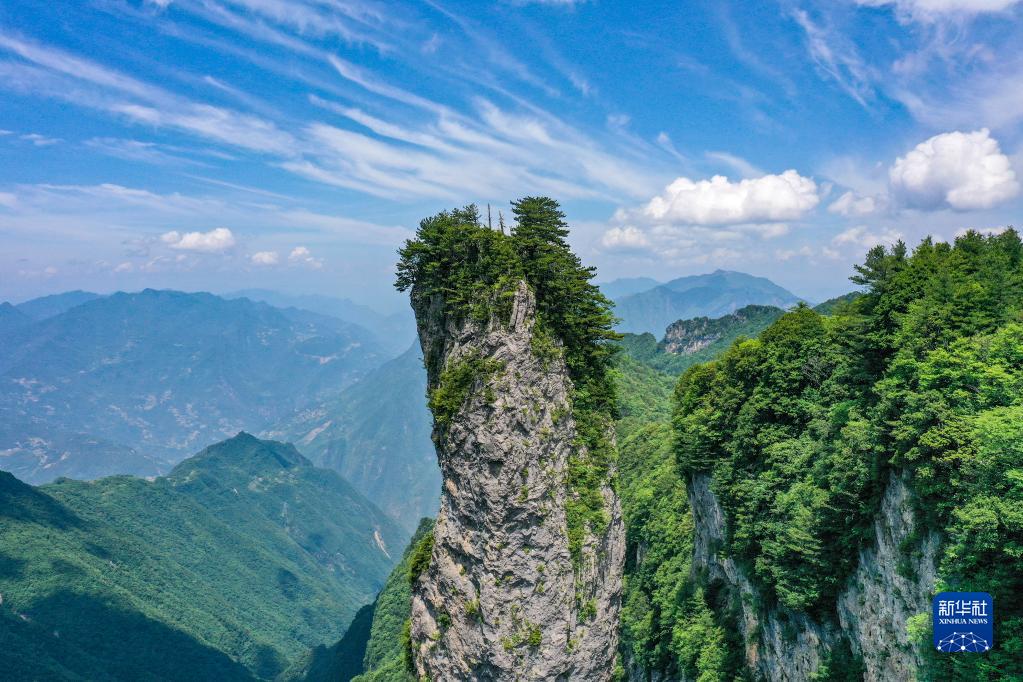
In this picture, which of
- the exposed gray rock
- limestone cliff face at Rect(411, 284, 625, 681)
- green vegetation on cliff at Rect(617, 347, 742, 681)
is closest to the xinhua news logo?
the exposed gray rock

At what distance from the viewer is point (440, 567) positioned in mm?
35594

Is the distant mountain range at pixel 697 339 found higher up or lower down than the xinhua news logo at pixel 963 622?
higher up

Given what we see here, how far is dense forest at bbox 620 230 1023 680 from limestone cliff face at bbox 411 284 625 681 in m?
7.36

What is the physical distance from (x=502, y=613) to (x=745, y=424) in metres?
18.0

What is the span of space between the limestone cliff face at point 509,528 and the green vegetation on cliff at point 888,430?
31.2 ft

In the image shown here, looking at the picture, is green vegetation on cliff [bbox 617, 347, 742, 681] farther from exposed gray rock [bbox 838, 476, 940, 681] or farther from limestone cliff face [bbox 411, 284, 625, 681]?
exposed gray rock [bbox 838, 476, 940, 681]

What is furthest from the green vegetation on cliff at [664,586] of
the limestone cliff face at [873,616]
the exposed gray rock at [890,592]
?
the exposed gray rock at [890,592]

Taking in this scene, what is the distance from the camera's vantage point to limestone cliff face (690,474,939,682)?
17.7m

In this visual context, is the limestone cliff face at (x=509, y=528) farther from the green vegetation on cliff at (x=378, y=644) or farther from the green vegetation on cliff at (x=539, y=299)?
the green vegetation on cliff at (x=378, y=644)

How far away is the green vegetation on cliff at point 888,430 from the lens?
15.4 m

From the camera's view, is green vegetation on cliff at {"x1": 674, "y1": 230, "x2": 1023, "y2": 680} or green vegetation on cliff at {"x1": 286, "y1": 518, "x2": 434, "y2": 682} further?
green vegetation on cliff at {"x1": 286, "y1": 518, "x2": 434, "y2": 682}

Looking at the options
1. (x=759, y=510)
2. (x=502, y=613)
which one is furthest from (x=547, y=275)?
(x=502, y=613)

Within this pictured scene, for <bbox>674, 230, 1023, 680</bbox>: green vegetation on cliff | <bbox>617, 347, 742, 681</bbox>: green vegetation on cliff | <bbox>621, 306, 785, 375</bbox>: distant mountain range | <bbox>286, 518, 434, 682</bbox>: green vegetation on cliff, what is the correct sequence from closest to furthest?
1. <bbox>674, 230, 1023, 680</bbox>: green vegetation on cliff
2. <bbox>617, 347, 742, 681</bbox>: green vegetation on cliff
3. <bbox>286, 518, 434, 682</bbox>: green vegetation on cliff
4. <bbox>621, 306, 785, 375</bbox>: distant mountain range

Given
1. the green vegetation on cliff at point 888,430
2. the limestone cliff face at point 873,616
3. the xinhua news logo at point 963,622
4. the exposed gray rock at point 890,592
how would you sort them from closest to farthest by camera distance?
the xinhua news logo at point 963,622
the green vegetation on cliff at point 888,430
the exposed gray rock at point 890,592
the limestone cliff face at point 873,616
